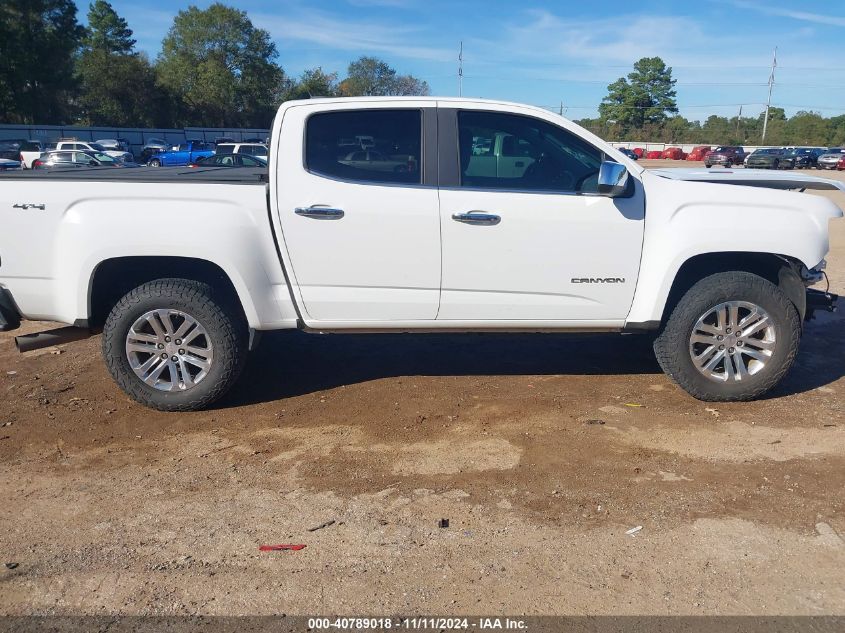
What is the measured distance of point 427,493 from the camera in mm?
3570

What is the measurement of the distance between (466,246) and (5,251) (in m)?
2.91

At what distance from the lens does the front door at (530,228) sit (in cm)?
439

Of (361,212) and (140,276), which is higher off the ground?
(361,212)

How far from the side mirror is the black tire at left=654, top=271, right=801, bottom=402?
93 cm

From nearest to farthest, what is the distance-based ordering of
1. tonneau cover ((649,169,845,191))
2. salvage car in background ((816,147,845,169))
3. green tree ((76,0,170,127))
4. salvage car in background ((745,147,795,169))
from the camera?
tonneau cover ((649,169,845,191))
salvage car in background ((745,147,795,169))
salvage car in background ((816,147,845,169))
green tree ((76,0,170,127))

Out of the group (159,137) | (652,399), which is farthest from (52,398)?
(159,137)

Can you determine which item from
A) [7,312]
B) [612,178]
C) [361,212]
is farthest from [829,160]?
[7,312]

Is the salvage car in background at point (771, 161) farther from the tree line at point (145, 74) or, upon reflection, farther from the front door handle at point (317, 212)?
the front door handle at point (317, 212)

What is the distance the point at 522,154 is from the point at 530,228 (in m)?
0.53

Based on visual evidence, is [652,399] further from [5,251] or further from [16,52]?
[16,52]

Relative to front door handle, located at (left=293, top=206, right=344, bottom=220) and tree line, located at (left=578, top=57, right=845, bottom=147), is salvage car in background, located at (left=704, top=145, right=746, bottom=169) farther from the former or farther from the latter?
front door handle, located at (left=293, top=206, right=344, bottom=220)

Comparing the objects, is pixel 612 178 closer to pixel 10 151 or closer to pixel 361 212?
pixel 361 212

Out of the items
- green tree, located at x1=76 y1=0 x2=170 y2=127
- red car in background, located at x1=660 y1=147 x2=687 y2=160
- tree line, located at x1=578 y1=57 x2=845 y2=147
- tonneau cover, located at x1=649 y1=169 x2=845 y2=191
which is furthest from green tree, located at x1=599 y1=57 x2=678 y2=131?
tonneau cover, located at x1=649 y1=169 x2=845 y2=191

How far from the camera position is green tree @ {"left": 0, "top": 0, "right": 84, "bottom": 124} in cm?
5659
